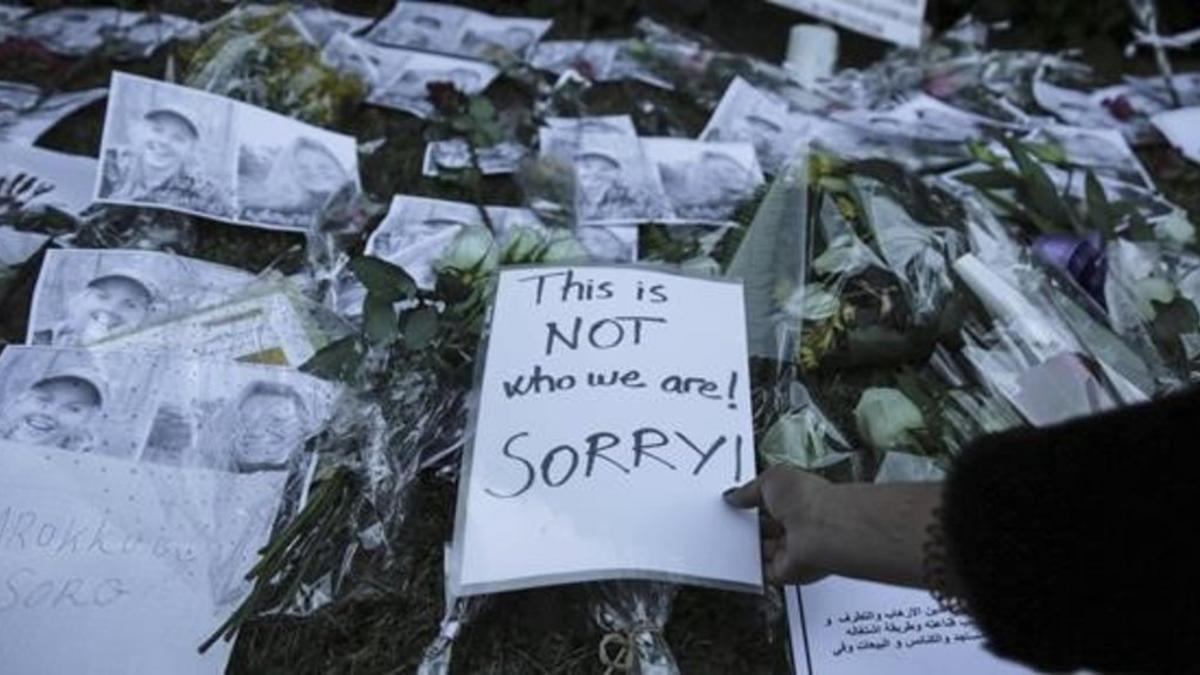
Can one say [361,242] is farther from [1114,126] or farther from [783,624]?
[1114,126]

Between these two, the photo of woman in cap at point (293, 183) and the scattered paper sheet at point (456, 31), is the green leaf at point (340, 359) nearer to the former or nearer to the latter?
the photo of woman in cap at point (293, 183)

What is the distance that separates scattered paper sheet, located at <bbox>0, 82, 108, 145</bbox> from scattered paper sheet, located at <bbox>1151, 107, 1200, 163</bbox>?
60.5 inches

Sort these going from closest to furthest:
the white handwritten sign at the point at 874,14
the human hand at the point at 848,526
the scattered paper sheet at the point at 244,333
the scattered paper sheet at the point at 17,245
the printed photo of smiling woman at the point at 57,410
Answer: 1. the human hand at the point at 848,526
2. the printed photo of smiling woman at the point at 57,410
3. the scattered paper sheet at the point at 244,333
4. the scattered paper sheet at the point at 17,245
5. the white handwritten sign at the point at 874,14

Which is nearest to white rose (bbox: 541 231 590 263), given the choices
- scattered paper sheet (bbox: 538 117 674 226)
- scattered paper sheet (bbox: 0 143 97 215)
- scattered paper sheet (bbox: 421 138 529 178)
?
scattered paper sheet (bbox: 538 117 674 226)

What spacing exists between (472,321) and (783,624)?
40cm

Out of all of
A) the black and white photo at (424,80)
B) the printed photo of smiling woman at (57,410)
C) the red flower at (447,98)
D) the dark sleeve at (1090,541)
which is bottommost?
the dark sleeve at (1090,541)

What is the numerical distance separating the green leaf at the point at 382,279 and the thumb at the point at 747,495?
1.16ft

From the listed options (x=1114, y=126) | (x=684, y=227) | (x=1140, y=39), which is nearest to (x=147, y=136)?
(x=684, y=227)

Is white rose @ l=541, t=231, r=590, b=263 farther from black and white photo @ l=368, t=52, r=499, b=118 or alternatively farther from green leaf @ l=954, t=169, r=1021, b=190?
green leaf @ l=954, t=169, r=1021, b=190

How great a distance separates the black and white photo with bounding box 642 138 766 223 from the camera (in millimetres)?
1463

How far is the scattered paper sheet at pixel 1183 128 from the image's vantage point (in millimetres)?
1781

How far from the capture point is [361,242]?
1376 millimetres

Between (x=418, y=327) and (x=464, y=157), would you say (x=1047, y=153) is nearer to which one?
(x=464, y=157)

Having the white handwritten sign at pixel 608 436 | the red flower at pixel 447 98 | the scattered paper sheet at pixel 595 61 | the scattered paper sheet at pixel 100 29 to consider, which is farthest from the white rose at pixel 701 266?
the scattered paper sheet at pixel 100 29
